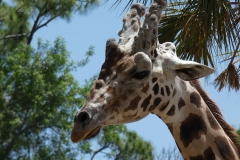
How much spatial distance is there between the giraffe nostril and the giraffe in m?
0.11

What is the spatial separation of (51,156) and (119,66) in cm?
1679

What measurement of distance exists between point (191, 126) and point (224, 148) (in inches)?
12.5

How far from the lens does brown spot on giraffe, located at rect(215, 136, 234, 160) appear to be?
6273mm

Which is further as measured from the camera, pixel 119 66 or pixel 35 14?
pixel 35 14

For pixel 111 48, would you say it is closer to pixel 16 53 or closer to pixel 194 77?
pixel 194 77

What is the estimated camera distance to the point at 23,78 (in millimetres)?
22750

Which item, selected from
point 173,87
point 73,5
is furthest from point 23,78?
point 173,87

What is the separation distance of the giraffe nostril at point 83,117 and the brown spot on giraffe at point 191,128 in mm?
967

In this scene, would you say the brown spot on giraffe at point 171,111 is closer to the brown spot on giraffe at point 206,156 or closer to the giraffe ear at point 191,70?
the giraffe ear at point 191,70

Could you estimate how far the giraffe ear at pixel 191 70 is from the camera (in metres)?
6.09

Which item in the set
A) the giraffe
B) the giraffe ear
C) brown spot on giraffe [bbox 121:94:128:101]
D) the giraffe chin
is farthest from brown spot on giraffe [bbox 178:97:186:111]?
the giraffe chin

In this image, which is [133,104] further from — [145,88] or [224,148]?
[224,148]

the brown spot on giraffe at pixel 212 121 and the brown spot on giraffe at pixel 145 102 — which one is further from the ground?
the brown spot on giraffe at pixel 145 102

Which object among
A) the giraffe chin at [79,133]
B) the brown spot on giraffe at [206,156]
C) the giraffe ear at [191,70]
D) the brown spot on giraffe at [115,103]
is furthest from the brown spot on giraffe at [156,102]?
the giraffe chin at [79,133]
